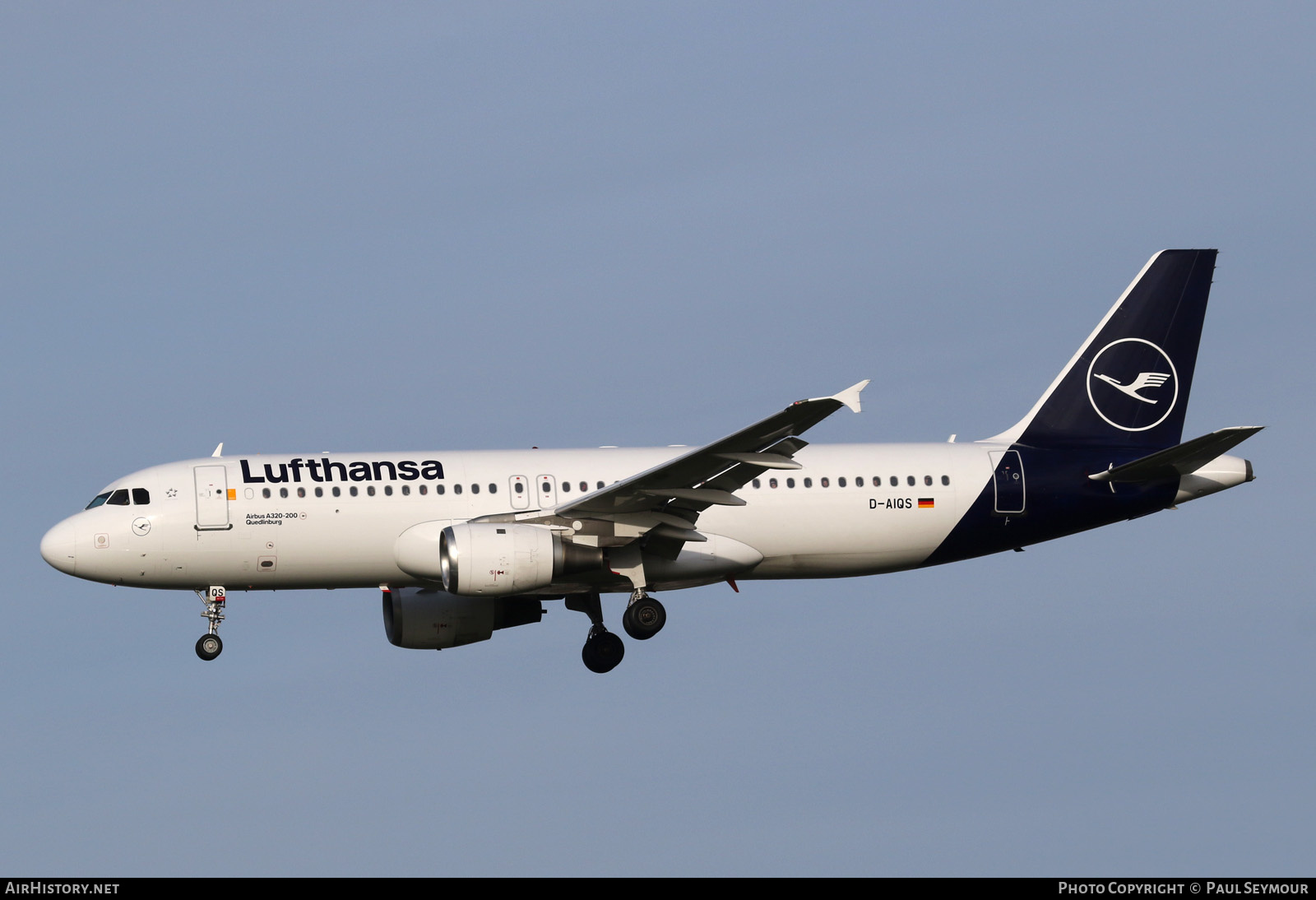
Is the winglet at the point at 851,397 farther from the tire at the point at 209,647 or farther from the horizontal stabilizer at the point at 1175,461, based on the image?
the tire at the point at 209,647

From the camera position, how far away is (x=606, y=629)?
1603 inches

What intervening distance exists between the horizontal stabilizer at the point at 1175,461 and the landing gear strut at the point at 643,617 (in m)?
9.88

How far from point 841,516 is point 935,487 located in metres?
2.13

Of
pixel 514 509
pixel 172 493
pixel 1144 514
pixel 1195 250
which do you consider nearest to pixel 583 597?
pixel 514 509

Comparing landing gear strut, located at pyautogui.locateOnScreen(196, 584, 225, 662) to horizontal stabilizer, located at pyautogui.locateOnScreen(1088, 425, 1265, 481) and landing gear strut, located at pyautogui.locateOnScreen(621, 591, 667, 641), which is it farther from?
horizontal stabilizer, located at pyautogui.locateOnScreen(1088, 425, 1265, 481)

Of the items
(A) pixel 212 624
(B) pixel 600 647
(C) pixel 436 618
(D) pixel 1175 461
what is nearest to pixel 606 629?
(B) pixel 600 647

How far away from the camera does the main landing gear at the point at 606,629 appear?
38375mm

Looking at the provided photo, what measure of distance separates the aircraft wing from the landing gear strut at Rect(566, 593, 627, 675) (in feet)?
9.22

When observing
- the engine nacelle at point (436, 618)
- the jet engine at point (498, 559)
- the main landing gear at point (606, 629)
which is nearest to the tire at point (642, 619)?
the main landing gear at point (606, 629)

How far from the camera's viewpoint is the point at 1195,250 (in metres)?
43.7

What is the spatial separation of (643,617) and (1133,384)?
498 inches

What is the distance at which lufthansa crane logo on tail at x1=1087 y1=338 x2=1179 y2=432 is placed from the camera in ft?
139
